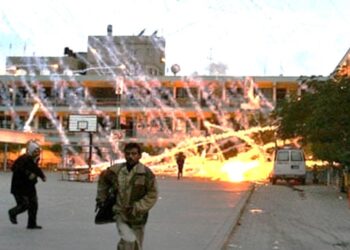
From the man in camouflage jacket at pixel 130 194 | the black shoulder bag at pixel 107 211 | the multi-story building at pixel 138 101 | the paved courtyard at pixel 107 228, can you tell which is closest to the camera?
the man in camouflage jacket at pixel 130 194

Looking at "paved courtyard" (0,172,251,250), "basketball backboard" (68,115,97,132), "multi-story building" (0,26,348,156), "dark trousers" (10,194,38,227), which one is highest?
"multi-story building" (0,26,348,156)

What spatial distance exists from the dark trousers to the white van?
27586mm

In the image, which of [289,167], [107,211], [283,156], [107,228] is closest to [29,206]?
[107,228]

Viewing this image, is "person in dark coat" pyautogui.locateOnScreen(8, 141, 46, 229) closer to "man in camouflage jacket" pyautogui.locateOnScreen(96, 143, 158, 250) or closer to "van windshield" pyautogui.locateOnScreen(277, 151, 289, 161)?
"man in camouflage jacket" pyautogui.locateOnScreen(96, 143, 158, 250)

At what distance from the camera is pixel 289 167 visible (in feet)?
129

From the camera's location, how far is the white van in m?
39.5

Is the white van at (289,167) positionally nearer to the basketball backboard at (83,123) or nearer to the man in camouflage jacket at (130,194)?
the basketball backboard at (83,123)

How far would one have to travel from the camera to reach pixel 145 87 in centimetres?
7344

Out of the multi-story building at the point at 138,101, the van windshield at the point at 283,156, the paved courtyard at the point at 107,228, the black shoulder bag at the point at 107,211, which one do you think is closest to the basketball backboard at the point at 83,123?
the van windshield at the point at 283,156

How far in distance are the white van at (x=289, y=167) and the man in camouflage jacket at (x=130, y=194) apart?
108ft

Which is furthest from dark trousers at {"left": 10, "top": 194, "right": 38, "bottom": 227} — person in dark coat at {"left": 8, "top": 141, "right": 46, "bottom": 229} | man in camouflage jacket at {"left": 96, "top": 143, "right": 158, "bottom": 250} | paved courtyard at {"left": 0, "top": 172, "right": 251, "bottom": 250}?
man in camouflage jacket at {"left": 96, "top": 143, "right": 158, "bottom": 250}

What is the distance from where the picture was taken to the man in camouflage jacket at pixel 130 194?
727 centimetres

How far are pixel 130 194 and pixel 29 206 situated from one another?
20.9 ft

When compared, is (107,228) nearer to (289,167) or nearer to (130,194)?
(130,194)
